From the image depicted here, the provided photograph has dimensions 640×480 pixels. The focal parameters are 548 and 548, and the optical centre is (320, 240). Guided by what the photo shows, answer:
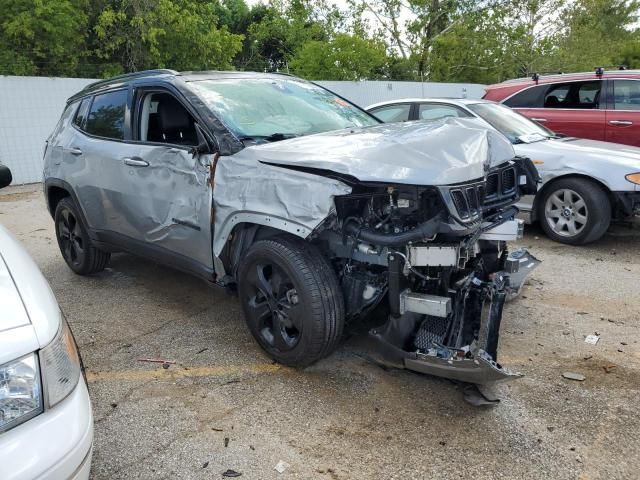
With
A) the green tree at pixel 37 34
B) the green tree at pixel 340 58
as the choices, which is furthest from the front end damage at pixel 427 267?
the green tree at pixel 340 58

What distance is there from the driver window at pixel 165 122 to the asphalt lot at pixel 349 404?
1.39 meters

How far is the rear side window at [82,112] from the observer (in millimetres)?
5008

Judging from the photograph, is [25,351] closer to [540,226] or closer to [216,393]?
[216,393]

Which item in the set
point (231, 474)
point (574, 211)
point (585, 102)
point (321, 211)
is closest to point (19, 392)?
point (231, 474)

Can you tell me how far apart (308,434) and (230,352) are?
109 centimetres

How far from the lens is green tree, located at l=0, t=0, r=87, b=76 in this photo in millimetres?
13453

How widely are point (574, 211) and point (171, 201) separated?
4.35 meters

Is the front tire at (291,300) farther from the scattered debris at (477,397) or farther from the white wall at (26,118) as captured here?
the white wall at (26,118)

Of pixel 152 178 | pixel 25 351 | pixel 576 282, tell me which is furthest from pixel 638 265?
pixel 25 351

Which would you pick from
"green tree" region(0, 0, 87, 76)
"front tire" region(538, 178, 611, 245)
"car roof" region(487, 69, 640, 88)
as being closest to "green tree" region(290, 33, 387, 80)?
"green tree" region(0, 0, 87, 76)

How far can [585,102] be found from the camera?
803 centimetres

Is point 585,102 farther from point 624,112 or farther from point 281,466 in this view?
point 281,466

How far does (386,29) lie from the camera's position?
934 inches

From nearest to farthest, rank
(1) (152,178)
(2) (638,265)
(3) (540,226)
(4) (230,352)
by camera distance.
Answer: (4) (230,352)
(1) (152,178)
(2) (638,265)
(3) (540,226)
